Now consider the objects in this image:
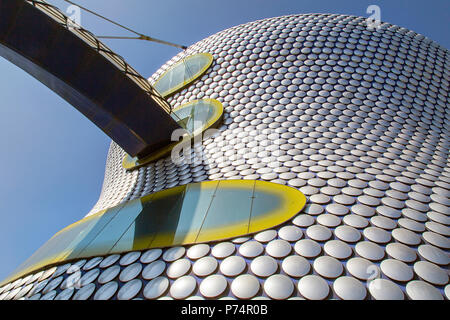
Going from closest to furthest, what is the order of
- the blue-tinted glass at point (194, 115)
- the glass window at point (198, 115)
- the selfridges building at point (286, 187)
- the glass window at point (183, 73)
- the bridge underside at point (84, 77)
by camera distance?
1. the selfridges building at point (286, 187)
2. the bridge underside at point (84, 77)
3. the glass window at point (198, 115)
4. the blue-tinted glass at point (194, 115)
5. the glass window at point (183, 73)

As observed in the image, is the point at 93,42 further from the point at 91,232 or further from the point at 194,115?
the point at 91,232

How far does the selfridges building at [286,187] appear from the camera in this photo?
3.79 meters

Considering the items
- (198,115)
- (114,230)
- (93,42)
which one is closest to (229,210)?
(114,230)

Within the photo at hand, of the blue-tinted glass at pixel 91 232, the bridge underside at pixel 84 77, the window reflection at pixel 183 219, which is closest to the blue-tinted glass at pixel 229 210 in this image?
the window reflection at pixel 183 219

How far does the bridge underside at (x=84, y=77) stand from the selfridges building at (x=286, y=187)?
0.83 meters

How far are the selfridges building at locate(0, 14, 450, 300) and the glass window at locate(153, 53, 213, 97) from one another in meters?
0.07

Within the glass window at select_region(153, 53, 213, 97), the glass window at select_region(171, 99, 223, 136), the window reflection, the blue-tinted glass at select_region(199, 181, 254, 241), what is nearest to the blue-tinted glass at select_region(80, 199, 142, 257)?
the window reflection

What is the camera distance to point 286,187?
546 centimetres

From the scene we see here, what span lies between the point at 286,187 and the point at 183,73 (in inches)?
282

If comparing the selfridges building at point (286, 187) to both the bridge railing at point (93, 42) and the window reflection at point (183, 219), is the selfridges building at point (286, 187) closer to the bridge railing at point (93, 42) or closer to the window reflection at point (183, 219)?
the window reflection at point (183, 219)

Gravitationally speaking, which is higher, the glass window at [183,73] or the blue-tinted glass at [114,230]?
the glass window at [183,73]

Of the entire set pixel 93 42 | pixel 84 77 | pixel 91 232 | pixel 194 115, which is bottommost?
pixel 91 232
